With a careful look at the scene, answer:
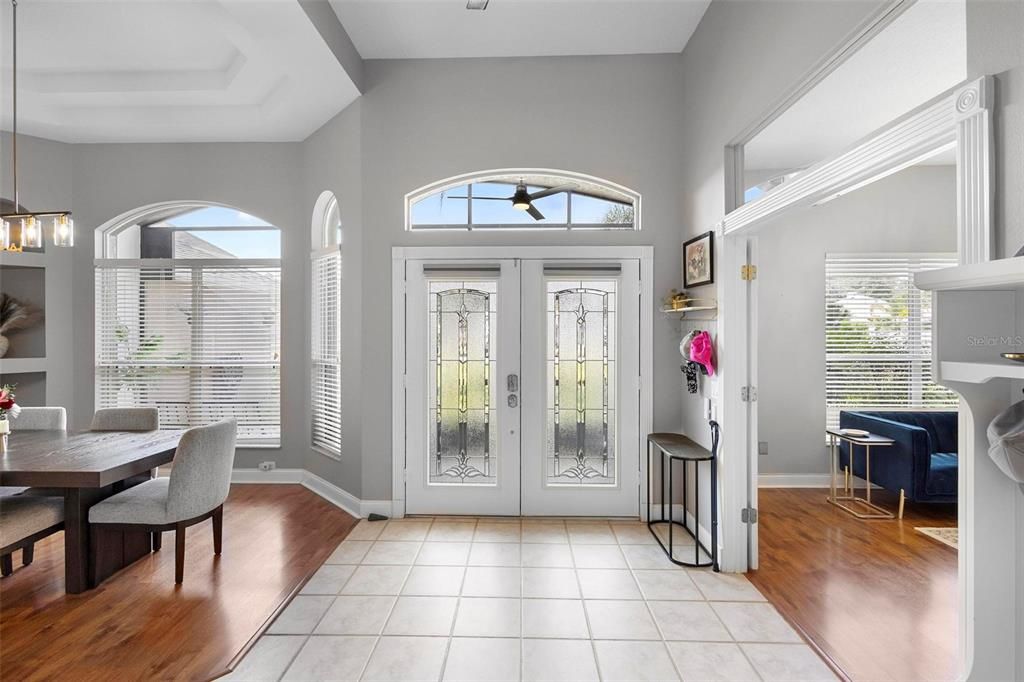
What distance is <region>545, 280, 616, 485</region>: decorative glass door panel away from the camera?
4.11m

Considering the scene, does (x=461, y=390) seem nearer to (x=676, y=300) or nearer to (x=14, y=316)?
(x=676, y=300)

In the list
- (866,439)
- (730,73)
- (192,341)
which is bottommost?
(866,439)

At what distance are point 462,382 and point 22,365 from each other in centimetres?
418

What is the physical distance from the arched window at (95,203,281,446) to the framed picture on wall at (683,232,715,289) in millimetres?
3820

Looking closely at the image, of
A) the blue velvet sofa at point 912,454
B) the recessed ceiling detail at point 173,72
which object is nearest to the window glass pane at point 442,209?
the recessed ceiling detail at point 173,72

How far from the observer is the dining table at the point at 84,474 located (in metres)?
2.64

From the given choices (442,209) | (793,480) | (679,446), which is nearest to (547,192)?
(442,209)

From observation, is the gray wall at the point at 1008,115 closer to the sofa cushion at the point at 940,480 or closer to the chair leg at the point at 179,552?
the sofa cushion at the point at 940,480

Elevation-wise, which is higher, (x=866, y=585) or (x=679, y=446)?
(x=679, y=446)

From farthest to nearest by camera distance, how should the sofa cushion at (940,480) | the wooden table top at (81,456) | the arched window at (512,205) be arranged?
the arched window at (512,205) < the sofa cushion at (940,480) < the wooden table top at (81,456)

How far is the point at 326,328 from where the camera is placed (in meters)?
4.70

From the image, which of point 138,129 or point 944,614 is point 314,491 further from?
point 944,614

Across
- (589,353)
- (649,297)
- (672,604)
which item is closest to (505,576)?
(672,604)

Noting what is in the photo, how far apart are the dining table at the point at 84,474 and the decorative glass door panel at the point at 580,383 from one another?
106 inches
